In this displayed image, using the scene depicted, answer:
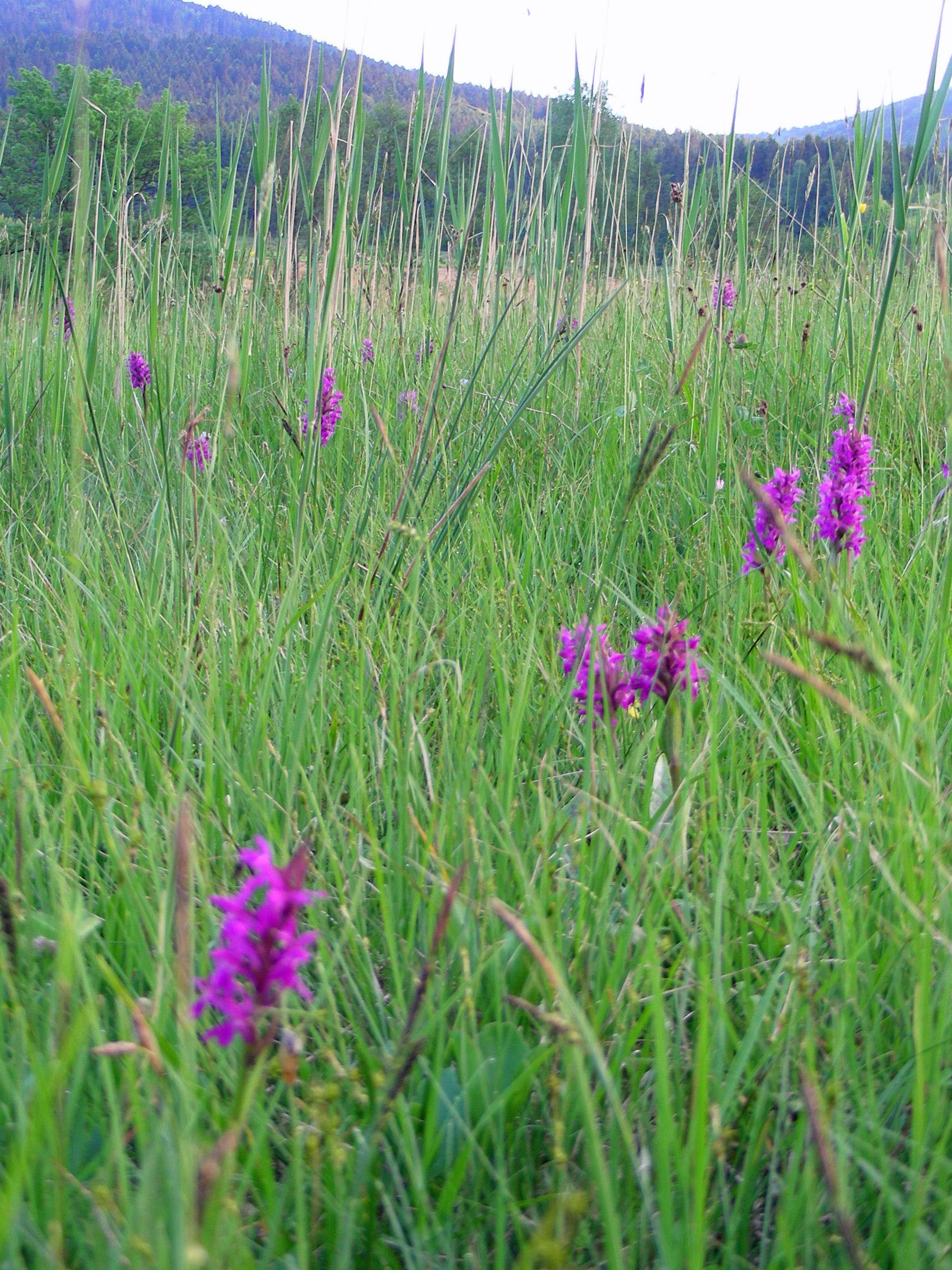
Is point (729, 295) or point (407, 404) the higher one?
point (729, 295)

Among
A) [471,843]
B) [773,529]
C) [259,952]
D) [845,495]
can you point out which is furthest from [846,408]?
[259,952]

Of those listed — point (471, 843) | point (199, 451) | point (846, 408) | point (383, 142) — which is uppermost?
point (383, 142)

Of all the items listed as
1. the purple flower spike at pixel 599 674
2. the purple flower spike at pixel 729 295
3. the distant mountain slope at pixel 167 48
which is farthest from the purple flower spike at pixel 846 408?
the distant mountain slope at pixel 167 48

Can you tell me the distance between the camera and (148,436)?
1.97 m

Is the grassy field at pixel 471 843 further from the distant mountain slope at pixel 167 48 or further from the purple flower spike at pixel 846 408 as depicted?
the distant mountain slope at pixel 167 48

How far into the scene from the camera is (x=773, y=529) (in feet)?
4.35

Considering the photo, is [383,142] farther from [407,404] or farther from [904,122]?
[904,122]

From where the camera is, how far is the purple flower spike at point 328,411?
201 centimetres

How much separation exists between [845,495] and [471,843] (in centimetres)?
92

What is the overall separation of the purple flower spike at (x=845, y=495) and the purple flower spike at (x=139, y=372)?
63.6 inches

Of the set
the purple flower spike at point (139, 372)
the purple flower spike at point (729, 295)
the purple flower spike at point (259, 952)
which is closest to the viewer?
the purple flower spike at point (259, 952)

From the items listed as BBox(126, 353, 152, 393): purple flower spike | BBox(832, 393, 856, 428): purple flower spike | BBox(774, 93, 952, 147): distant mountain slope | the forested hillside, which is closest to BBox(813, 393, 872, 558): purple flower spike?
BBox(832, 393, 856, 428): purple flower spike

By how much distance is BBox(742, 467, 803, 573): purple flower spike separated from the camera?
53.2 inches

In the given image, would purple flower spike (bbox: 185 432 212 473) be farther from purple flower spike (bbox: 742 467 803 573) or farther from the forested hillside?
purple flower spike (bbox: 742 467 803 573)
